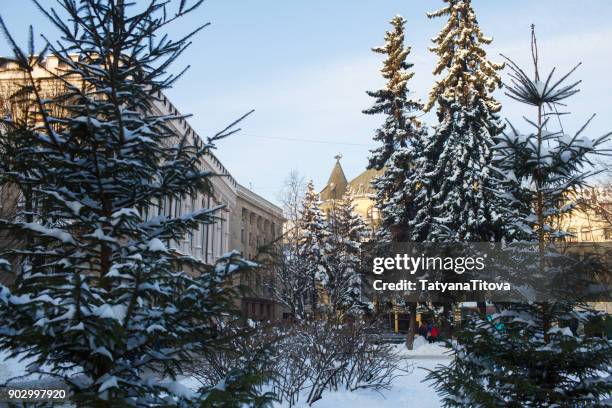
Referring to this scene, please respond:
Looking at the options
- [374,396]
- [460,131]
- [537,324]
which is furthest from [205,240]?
[537,324]

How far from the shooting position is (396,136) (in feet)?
105

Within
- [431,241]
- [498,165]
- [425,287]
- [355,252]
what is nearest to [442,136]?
[431,241]

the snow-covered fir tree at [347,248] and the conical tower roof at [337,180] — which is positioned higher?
the conical tower roof at [337,180]

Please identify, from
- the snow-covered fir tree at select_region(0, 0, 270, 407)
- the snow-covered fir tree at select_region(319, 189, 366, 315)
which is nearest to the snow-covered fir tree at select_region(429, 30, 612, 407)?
the snow-covered fir tree at select_region(0, 0, 270, 407)

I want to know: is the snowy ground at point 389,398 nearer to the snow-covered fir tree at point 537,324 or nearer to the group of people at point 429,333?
the snow-covered fir tree at point 537,324

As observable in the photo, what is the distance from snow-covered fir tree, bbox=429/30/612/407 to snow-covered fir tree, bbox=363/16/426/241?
23.6 metres

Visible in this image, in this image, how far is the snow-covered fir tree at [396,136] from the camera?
31.7 m

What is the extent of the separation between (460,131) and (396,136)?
12.4 ft

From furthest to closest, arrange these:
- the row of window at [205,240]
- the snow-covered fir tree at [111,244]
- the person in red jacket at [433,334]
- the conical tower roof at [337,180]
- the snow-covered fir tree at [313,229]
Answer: the conical tower roof at [337,180] < the snow-covered fir tree at [313,229] < the row of window at [205,240] < the person in red jacket at [433,334] < the snow-covered fir tree at [111,244]

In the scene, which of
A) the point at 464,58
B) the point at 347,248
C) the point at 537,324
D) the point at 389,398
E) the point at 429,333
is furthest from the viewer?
the point at 347,248

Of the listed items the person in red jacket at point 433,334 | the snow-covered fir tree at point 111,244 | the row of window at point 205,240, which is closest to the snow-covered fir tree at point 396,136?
the person in red jacket at point 433,334

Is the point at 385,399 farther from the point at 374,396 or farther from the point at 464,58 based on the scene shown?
the point at 464,58

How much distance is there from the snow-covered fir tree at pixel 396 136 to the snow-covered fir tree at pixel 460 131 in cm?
138

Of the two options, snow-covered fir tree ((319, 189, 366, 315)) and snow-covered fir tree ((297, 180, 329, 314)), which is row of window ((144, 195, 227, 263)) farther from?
snow-covered fir tree ((319, 189, 366, 315))
